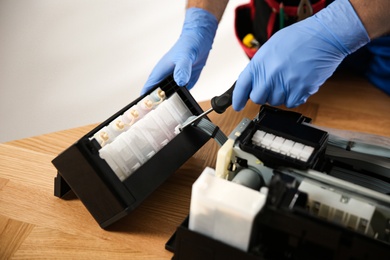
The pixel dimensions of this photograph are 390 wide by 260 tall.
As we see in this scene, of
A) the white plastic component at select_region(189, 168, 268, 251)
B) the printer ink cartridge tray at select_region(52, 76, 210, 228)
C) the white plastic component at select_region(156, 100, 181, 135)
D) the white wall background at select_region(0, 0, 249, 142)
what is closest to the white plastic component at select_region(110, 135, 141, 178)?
the printer ink cartridge tray at select_region(52, 76, 210, 228)

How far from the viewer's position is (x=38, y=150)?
132 centimetres

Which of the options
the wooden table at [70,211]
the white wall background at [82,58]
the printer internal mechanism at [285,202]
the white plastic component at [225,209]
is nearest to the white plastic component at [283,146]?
the printer internal mechanism at [285,202]

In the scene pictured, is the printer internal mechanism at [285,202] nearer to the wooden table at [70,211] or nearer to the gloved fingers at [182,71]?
the wooden table at [70,211]

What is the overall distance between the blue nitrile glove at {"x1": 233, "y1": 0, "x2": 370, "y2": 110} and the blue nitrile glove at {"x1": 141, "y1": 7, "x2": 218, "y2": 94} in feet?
0.57

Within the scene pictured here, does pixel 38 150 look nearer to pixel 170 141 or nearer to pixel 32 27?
pixel 170 141

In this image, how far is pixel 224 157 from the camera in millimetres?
1053

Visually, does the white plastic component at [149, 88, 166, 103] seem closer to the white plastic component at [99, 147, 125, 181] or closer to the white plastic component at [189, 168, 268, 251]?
the white plastic component at [99, 147, 125, 181]

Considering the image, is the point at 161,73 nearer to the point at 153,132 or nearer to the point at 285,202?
the point at 153,132

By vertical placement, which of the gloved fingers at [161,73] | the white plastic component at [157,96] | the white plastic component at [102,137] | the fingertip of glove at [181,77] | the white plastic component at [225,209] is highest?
the white plastic component at [102,137]

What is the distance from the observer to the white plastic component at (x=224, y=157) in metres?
1.05

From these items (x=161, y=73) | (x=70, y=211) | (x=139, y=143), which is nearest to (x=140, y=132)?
(x=139, y=143)

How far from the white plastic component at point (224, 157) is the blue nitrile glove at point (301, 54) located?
31cm

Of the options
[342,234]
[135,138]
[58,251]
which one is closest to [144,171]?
[135,138]

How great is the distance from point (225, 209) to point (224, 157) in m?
0.21
